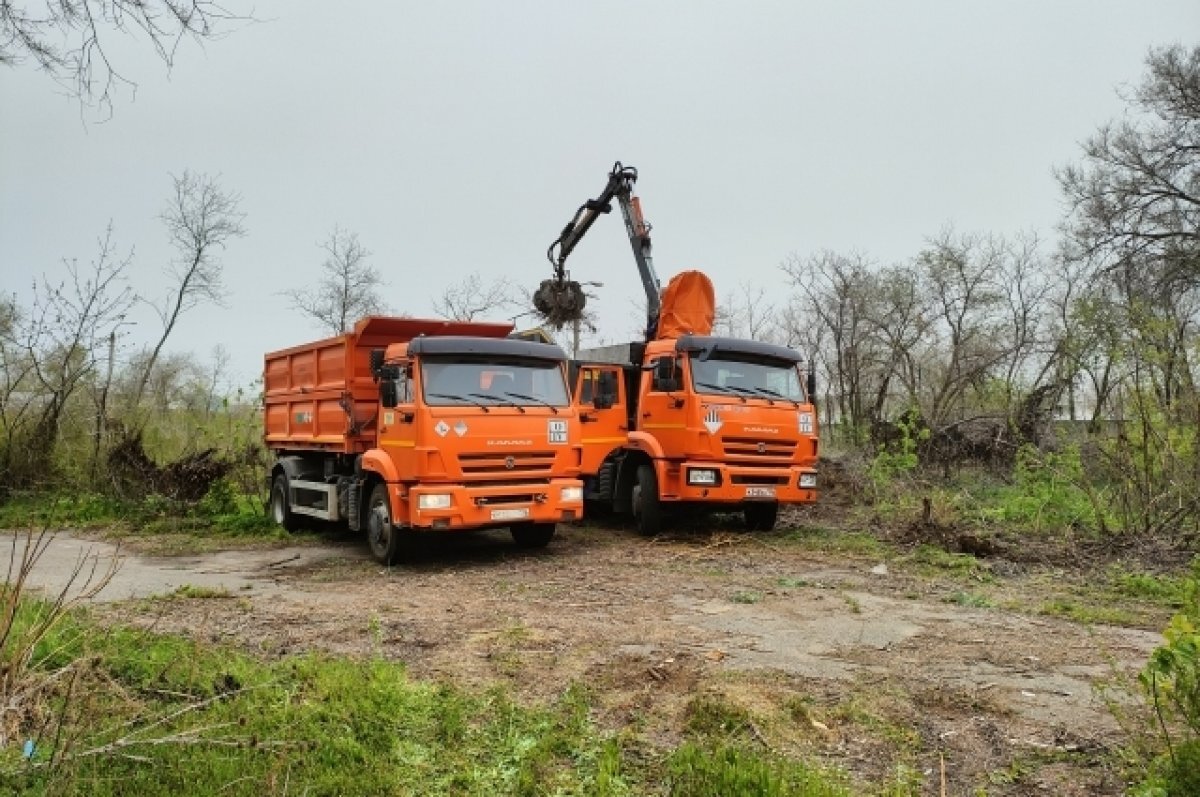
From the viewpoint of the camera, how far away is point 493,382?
984 cm

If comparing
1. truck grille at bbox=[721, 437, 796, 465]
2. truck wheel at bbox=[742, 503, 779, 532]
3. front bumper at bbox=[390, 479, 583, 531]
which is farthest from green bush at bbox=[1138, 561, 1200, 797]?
truck wheel at bbox=[742, 503, 779, 532]

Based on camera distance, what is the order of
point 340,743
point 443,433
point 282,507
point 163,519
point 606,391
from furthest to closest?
point 163,519 → point 282,507 → point 606,391 → point 443,433 → point 340,743

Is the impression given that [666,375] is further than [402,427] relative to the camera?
Yes

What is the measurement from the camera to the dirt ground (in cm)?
421

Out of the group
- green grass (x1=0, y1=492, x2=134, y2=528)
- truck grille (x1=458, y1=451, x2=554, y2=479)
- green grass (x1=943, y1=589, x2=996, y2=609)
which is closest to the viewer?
green grass (x1=943, y1=589, x2=996, y2=609)

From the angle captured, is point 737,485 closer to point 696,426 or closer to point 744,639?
point 696,426

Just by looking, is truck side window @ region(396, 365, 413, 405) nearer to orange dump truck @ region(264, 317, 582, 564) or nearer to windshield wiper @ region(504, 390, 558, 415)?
orange dump truck @ region(264, 317, 582, 564)

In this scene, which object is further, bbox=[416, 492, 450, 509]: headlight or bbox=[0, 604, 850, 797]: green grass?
bbox=[416, 492, 450, 509]: headlight

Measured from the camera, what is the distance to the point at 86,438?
16594mm

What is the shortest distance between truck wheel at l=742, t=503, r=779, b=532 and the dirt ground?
155cm

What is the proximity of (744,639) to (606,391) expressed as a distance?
17.1 ft

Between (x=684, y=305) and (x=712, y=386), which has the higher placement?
(x=684, y=305)

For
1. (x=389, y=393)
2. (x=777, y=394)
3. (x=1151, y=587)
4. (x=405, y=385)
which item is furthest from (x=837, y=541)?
(x=389, y=393)

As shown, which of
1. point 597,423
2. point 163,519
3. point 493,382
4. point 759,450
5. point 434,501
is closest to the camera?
point 434,501
